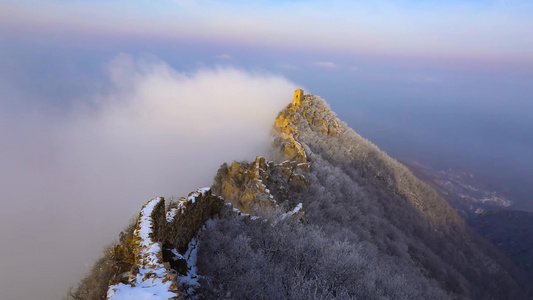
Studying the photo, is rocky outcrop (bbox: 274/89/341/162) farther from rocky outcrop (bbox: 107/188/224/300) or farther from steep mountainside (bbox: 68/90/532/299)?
rocky outcrop (bbox: 107/188/224/300)

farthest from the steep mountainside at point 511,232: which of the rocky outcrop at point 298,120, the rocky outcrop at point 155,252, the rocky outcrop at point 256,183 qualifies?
the rocky outcrop at point 155,252

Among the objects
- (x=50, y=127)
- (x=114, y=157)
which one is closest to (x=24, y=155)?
(x=50, y=127)

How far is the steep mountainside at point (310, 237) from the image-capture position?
8391 mm

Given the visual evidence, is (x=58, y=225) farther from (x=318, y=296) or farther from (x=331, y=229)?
(x=318, y=296)

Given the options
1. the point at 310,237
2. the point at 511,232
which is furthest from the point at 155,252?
the point at 511,232

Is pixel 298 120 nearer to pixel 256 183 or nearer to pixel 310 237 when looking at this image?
pixel 256 183

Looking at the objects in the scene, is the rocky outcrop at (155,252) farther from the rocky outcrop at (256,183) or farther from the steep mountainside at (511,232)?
the steep mountainside at (511,232)

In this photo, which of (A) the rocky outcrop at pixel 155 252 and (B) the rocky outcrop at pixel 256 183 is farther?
(B) the rocky outcrop at pixel 256 183

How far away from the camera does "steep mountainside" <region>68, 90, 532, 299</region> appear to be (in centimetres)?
839

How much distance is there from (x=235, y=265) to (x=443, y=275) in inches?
1365

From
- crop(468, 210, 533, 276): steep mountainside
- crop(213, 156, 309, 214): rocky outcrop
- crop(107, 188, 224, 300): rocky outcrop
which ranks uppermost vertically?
crop(107, 188, 224, 300): rocky outcrop

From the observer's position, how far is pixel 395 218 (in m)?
44.5

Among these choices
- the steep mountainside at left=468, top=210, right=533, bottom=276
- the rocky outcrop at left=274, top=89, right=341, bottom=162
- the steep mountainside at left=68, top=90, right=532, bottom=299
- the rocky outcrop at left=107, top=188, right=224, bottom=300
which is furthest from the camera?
the steep mountainside at left=468, top=210, right=533, bottom=276

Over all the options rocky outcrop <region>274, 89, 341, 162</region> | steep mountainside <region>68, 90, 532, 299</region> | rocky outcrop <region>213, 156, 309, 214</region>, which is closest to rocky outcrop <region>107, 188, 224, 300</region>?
steep mountainside <region>68, 90, 532, 299</region>
